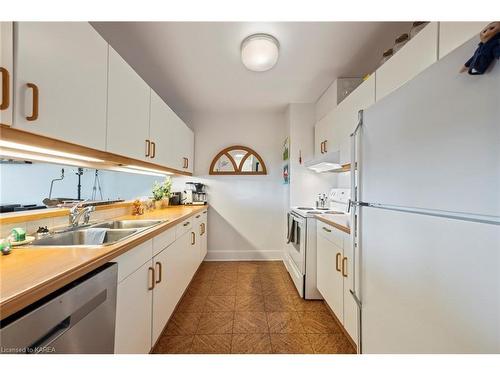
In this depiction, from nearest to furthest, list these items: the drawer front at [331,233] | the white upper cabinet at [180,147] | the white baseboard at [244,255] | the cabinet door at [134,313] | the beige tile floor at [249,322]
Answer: the cabinet door at [134,313]
the beige tile floor at [249,322]
the drawer front at [331,233]
the white upper cabinet at [180,147]
the white baseboard at [244,255]

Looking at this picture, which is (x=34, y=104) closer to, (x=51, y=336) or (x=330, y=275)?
(x=51, y=336)

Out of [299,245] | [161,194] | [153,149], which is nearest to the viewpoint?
[153,149]

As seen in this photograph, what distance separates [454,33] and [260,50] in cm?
127

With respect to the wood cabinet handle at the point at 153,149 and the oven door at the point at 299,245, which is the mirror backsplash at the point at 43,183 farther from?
the oven door at the point at 299,245

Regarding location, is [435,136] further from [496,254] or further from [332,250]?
[332,250]

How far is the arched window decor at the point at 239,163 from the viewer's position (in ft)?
11.6

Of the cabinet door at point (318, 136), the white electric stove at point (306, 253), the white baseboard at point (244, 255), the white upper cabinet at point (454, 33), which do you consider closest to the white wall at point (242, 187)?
the white baseboard at point (244, 255)

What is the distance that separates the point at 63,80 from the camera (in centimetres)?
98

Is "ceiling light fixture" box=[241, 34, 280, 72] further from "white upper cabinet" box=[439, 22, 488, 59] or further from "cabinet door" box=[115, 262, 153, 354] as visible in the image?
"cabinet door" box=[115, 262, 153, 354]

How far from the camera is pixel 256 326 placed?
180 cm

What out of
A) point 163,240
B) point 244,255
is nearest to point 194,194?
point 244,255

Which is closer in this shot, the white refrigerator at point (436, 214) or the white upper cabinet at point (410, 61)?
the white refrigerator at point (436, 214)

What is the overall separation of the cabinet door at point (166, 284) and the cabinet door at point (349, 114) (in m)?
1.78
